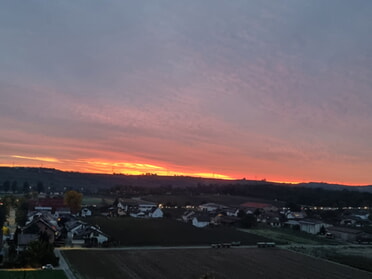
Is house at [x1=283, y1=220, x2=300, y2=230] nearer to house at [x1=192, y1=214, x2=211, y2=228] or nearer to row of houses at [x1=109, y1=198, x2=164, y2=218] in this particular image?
house at [x1=192, y1=214, x2=211, y2=228]

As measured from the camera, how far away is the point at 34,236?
30.8 meters

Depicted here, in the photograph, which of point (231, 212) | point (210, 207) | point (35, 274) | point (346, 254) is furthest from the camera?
point (210, 207)

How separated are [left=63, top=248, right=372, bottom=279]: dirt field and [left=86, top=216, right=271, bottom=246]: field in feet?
16.8

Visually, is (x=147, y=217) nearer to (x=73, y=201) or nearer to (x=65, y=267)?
(x=73, y=201)

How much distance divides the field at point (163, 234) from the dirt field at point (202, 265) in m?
5.11

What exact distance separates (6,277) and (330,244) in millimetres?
32848

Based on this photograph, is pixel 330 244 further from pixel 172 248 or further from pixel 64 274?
pixel 64 274

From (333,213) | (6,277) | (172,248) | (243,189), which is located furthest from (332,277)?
(243,189)

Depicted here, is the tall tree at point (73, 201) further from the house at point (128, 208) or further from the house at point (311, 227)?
the house at point (311, 227)

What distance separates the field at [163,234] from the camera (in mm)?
37600

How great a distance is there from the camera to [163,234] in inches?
1644

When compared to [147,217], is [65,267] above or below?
below

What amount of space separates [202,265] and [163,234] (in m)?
15.6

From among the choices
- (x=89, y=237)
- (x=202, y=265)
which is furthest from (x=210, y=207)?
(x=202, y=265)
